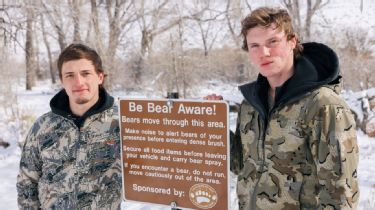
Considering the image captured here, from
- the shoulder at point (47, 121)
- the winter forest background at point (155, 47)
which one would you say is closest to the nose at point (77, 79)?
the shoulder at point (47, 121)

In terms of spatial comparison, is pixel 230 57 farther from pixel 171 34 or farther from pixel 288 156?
pixel 288 156

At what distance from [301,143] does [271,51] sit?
497mm

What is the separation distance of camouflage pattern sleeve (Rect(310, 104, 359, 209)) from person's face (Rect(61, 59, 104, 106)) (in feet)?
4.52

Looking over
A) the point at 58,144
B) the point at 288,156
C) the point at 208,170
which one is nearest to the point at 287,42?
the point at 288,156

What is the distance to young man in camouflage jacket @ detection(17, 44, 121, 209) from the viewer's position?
2.62 m

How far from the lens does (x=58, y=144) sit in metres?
2.66

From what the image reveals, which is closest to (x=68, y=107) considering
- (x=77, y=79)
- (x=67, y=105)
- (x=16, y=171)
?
(x=67, y=105)

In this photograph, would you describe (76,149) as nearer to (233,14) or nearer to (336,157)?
(336,157)

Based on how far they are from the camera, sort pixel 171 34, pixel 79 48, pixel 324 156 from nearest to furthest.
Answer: pixel 324 156 → pixel 79 48 → pixel 171 34

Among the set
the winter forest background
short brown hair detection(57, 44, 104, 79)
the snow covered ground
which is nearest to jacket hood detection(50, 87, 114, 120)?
short brown hair detection(57, 44, 104, 79)

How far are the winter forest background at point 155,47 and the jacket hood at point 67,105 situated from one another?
9235 millimetres

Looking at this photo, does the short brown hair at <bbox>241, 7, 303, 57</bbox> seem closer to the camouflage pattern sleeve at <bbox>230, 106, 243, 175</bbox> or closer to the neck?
the neck

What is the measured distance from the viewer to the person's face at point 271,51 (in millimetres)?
2211

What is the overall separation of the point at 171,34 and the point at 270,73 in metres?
17.8
